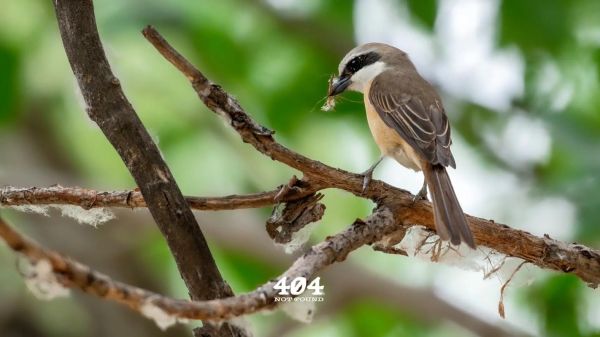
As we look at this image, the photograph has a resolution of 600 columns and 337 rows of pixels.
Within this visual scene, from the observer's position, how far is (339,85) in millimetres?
3756

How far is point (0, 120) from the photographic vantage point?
15.2 ft

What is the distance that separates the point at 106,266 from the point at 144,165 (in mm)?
3407

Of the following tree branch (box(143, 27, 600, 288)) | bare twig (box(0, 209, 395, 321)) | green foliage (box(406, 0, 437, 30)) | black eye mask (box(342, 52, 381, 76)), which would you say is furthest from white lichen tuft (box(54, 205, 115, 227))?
green foliage (box(406, 0, 437, 30))

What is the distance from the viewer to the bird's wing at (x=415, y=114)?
3.23m

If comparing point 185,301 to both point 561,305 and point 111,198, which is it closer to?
point 111,198

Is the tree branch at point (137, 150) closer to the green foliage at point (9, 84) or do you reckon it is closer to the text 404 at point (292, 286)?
the text 404 at point (292, 286)

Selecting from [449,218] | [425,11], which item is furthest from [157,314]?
[425,11]

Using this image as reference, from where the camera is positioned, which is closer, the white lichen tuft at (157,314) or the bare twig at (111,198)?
the white lichen tuft at (157,314)

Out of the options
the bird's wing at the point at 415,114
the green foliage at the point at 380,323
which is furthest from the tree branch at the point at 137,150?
the green foliage at the point at 380,323

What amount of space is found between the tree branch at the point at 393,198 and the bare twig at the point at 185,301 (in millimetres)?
192

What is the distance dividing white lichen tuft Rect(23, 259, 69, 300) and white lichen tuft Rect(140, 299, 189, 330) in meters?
0.12

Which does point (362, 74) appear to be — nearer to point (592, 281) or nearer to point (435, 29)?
point (435, 29)

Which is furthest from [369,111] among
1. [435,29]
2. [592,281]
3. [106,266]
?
[106,266]

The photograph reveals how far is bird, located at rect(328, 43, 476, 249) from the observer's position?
315 cm
